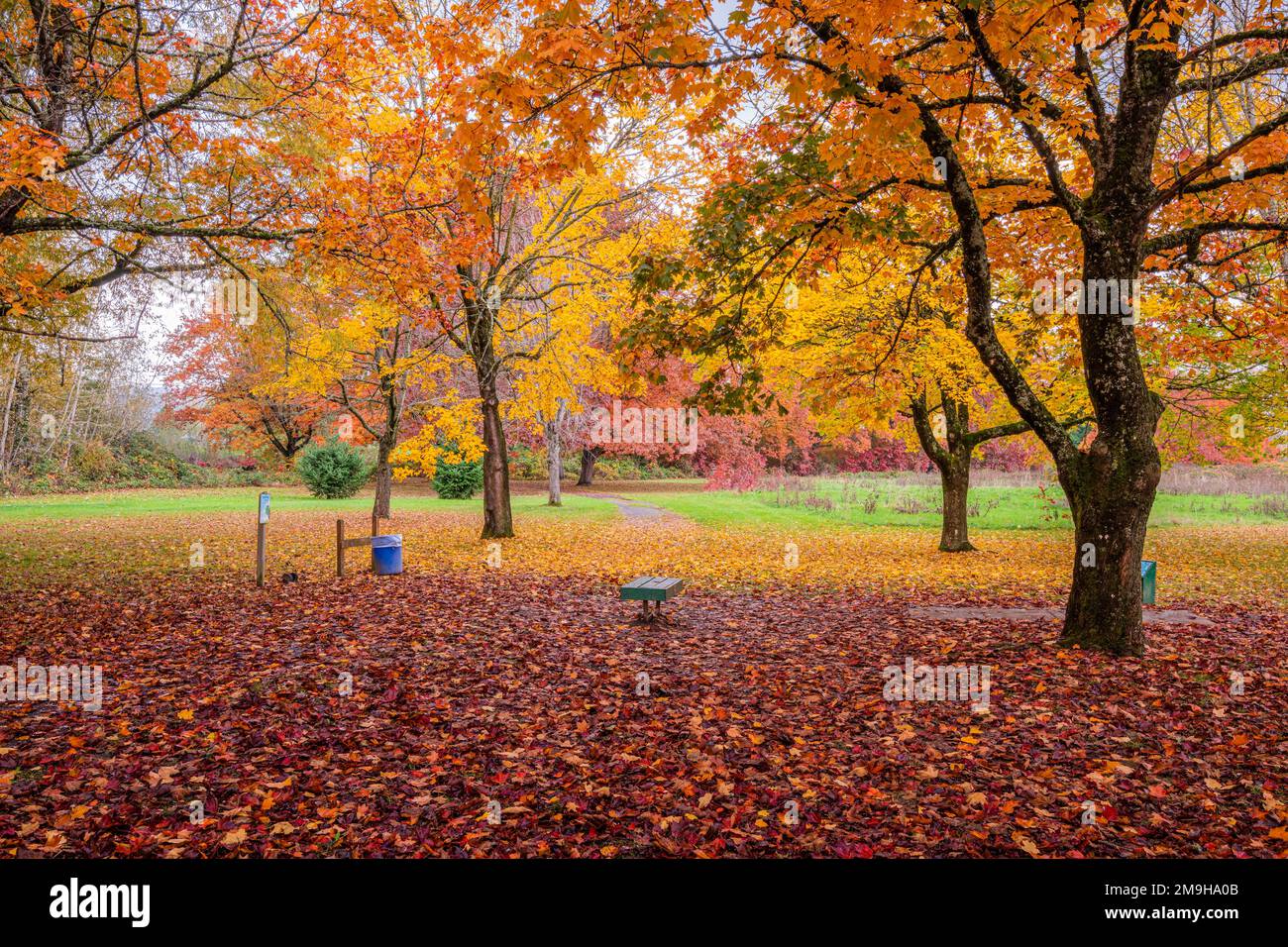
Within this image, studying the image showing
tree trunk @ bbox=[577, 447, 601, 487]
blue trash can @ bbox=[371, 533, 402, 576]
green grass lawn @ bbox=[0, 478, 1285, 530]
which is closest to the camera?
blue trash can @ bbox=[371, 533, 402, 576]

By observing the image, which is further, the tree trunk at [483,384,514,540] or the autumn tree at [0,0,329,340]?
the tree trunk at [483,384,514,540]

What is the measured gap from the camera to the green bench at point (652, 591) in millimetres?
9102

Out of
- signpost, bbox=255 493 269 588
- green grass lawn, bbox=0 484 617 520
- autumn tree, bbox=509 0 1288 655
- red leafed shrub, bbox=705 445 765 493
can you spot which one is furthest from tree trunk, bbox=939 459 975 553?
red leafed shrub, bbox=705 445 765 493

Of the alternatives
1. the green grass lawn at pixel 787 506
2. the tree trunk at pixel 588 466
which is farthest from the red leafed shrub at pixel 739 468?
the tree trunk at pixel 588 466

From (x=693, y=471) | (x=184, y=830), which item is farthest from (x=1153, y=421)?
(x=693, y=471)

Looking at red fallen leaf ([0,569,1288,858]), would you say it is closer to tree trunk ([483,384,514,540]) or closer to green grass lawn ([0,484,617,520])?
tree trunk ([483,384,514,540])

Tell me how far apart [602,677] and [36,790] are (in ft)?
13.9

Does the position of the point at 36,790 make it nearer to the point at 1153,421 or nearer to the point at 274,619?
the point at 274,619

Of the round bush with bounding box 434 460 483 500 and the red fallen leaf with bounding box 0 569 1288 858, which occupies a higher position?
the round bush with bounding box 434 460 483 500

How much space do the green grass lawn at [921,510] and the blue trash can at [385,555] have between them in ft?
37.0

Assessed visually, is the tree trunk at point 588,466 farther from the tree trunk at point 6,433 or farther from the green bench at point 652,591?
the green bench at point 652,591

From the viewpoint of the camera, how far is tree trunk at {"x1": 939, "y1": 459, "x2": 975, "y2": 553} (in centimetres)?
1678

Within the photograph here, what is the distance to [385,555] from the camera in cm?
1287

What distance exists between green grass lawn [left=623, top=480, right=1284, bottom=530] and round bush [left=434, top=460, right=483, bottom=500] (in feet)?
27.2
